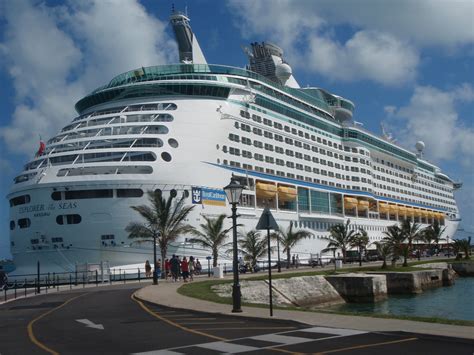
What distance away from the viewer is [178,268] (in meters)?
33.0

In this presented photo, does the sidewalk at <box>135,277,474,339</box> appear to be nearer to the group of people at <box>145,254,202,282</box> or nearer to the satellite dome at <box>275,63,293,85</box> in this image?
the group of people at <box>145,254,202,282</box>

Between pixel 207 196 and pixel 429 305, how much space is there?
20293mm

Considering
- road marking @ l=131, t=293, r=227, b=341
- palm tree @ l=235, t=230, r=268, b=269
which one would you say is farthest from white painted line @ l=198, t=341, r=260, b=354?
palm tree @ l=235, t=230, r=268, b=269

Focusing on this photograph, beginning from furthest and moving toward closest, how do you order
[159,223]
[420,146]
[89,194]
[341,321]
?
1. [420,146]
2. [89,194]
3. [159,223]
4. [341,321]

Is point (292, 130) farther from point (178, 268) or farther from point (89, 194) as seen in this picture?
point (178, 268)

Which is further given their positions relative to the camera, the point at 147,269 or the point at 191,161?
the point at 191,161

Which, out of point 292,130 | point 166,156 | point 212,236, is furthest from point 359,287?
point 292,130

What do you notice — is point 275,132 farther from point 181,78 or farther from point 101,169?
point 101,169

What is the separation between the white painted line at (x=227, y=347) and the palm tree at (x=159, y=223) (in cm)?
2586

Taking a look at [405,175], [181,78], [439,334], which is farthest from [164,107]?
[405,175]

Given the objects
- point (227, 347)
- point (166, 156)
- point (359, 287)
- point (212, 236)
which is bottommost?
point (359, 287)

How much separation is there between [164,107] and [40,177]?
Answer: 13109 millimetres

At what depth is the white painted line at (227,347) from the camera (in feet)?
30.1

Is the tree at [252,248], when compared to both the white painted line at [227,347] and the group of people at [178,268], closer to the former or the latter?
the group of people at [178,268]
